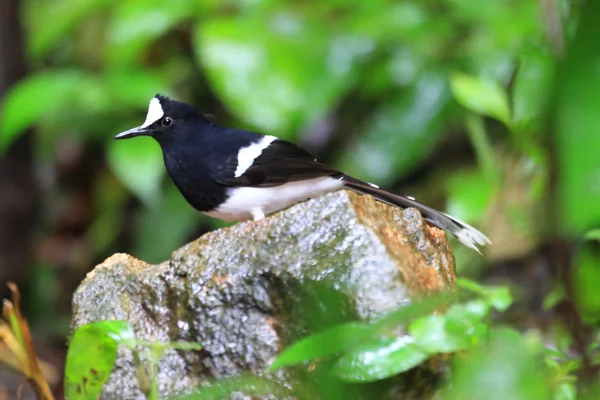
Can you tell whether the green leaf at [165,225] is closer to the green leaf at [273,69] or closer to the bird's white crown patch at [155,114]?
the green leaf at [273,69]

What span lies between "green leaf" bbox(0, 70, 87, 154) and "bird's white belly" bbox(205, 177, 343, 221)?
2.41 metres

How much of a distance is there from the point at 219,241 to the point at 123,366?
41 cm

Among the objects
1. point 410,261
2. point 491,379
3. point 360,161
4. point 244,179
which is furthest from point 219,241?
point 360,161

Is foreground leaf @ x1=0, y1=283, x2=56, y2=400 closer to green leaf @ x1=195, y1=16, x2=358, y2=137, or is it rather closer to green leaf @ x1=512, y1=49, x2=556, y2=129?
green leaf @ x1=512, y1=49, x2=556, y2=129

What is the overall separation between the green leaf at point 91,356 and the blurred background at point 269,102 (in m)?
2.25

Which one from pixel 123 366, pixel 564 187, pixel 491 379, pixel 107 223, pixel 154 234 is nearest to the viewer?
pixel 564 187

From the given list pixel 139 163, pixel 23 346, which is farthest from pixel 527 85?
pixel 139 163

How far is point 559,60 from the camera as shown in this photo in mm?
625

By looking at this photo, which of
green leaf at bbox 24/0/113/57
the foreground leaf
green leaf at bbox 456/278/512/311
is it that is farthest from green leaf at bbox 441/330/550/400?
green leaf at bbox 24/0/113/57

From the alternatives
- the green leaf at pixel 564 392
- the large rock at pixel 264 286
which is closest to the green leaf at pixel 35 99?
the large rock at pixel 264 286

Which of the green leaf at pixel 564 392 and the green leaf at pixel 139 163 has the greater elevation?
the green leaf at pixel 564 392

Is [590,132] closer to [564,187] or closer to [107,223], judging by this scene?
[564,187]

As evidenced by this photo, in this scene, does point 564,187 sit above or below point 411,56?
above

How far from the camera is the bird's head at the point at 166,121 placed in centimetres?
306
